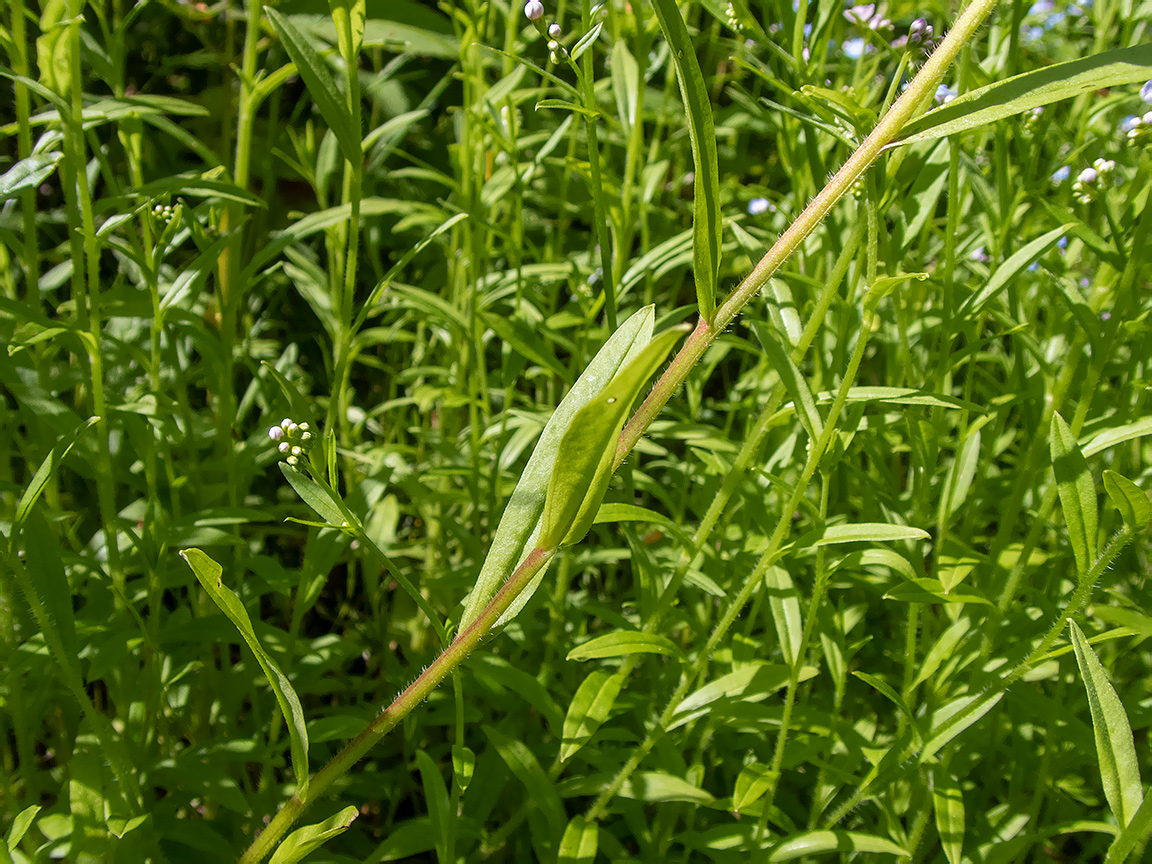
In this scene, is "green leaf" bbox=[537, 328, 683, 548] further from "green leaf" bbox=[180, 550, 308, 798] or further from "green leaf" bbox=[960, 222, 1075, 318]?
"green leaf" bbox=[960, 222, 1075, 318]

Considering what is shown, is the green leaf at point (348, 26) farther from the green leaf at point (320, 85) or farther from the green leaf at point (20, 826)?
the green leaf at point (20, 826)

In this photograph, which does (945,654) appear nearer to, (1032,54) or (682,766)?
(682,766)

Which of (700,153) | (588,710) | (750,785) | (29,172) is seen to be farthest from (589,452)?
(29,172)

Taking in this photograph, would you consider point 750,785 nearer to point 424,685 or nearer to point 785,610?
point 785,610

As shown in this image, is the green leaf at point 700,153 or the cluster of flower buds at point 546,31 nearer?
the green leaf at point 700,153

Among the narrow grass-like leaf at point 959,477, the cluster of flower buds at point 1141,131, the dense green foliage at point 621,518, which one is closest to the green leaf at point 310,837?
the dense green foliage at point 621,518
